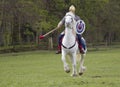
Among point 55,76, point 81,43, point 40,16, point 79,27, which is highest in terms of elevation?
point 40,16

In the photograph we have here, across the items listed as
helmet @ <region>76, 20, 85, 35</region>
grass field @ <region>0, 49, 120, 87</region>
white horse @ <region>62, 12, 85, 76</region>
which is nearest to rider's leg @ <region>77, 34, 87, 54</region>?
helmet @ <region>76, 20, 85, 35</region>

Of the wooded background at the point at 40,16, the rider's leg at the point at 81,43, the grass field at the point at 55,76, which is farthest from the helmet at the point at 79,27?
the wooded background at the point at 40,16

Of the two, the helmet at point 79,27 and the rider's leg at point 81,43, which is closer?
the helmet at point 79,27

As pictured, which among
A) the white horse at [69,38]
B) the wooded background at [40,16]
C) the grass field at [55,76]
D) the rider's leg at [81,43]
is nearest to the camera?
the grass field at [55,76]

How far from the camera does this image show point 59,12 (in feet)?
228

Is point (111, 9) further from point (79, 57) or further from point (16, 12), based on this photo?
point (79, 57)

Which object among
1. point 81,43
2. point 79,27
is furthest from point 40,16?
point 79,27

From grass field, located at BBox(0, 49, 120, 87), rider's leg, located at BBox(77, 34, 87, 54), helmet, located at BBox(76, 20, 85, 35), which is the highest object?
helmet, located at BBox(76, 20, 85, 35)

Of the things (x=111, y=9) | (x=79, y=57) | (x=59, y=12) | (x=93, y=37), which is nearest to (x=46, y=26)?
(x=59, y=12)

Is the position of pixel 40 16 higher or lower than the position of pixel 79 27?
higher

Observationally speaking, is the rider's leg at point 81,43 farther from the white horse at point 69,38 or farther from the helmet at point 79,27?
the white horse at point 69,38

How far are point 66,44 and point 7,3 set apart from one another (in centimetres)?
4151

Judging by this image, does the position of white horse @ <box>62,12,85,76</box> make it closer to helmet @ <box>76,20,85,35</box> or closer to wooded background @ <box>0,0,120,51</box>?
helmet @ <box>76,20,85,35</box>

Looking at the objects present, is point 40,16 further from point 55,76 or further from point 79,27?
point 79,27
